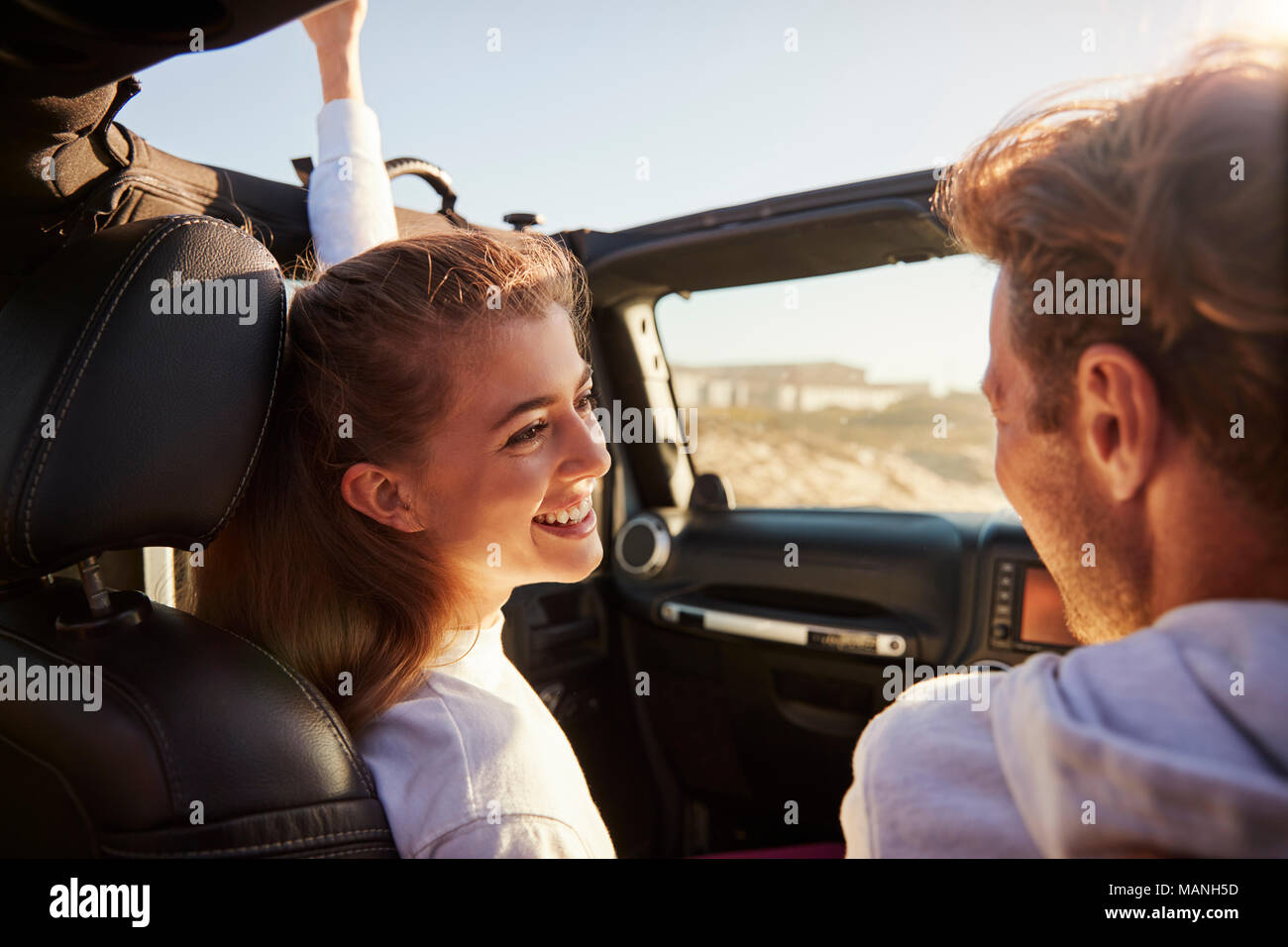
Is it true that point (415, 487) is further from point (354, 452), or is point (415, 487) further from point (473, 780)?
point (473, 780)

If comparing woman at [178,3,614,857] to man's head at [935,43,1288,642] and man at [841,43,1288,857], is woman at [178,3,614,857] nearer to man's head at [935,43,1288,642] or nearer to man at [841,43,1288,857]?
man at [841,43,1288,857]

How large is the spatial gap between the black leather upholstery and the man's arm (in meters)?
0.81

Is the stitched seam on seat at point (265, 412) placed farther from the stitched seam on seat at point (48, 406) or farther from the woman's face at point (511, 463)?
the woman's face at point (511, 463)

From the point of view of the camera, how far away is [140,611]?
1.03 meters

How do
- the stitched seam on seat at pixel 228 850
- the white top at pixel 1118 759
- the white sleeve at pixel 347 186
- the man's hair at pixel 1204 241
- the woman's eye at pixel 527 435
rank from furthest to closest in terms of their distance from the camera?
1. the white sleeve at pixel 347 186
2. the woman's eye at pixel 527 435
3. the stitched seam on seat at pixel 228 850
4. the man's hair at pixel 1204 241
5. the white top at pixel 1118 759

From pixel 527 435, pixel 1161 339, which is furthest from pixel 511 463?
pixel 1161 339

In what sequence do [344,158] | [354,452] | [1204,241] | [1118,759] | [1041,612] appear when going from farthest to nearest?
1. [1041,612]
2. [344,158]
3. [354,452]
4. [1204,241]
5. [1118,759]

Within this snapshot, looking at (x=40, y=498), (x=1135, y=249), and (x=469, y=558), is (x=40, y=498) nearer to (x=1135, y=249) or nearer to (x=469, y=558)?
(x=469, y=558)

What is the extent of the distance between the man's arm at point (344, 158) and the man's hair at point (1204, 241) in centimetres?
148

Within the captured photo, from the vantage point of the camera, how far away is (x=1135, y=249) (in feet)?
2.34

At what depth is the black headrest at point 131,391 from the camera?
0.90m

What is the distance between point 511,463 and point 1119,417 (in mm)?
960

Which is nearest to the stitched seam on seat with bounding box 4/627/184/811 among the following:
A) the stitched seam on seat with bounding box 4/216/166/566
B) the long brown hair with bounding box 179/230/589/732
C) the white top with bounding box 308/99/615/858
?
the stitched seam on seat with bounding box 4/216/166/566

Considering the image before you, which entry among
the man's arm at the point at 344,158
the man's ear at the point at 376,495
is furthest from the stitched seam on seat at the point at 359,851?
the man's arm at the point at 344,158
